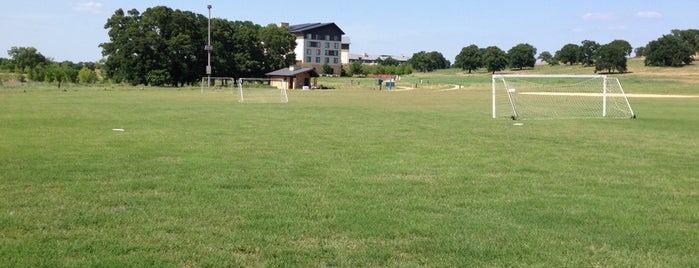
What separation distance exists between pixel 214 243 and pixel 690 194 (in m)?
6.54

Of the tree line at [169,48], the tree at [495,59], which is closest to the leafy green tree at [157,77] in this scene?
the tree line at [169,48]

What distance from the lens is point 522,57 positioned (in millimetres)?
143750

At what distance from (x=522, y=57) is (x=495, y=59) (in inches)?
286

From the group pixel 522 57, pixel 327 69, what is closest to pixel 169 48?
pixel 327 69

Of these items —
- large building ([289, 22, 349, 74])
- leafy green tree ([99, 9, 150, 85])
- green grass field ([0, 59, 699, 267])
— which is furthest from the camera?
large building ([289, 22, 349, 74])

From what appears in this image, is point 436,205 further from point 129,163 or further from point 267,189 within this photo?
point 129,163

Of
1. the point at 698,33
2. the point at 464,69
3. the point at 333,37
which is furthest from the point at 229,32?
the point at 698,33

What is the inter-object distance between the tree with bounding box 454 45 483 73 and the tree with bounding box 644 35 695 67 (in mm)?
48216

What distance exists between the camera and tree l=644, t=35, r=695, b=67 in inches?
4146

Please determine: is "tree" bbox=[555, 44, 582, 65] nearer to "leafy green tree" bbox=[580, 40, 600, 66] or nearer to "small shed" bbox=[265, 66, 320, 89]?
"leafy green tree" bbox=[580, 40, 600, 66]

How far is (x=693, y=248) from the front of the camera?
A: 557 centimetres

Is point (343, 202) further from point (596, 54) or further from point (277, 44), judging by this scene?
point (596, 54)

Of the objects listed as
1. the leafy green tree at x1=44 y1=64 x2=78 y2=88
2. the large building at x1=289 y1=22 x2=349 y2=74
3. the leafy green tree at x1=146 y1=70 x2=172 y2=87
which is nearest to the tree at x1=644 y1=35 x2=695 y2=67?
the large building at x1=289 y1=22 x2=349 y2=74

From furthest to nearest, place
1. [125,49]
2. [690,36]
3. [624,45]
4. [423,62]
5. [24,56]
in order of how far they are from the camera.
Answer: [423,62]
[690,36]
[624,45]
[24,56]
[125,49]
